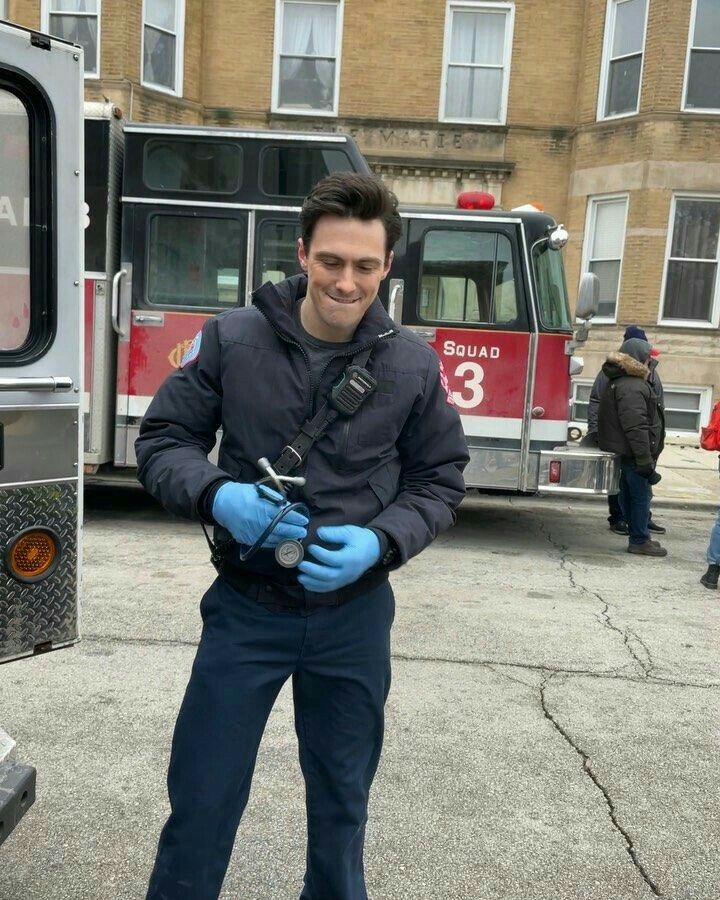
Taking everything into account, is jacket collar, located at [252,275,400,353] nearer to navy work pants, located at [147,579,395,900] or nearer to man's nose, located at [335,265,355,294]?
man's nose, located at [335,265,355,294]

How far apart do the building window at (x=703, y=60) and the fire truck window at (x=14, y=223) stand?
14.6 metres

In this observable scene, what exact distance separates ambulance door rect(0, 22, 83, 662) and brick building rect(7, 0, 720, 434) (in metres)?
13.2

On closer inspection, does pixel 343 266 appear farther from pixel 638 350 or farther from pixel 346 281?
pixel 638 350

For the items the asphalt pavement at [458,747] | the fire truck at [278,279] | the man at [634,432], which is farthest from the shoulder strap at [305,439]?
the man at [634,432]

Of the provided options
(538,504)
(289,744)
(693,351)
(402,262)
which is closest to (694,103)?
(693,351)

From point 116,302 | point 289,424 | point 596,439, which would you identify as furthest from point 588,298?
point 289,424

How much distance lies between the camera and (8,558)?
2.37 m

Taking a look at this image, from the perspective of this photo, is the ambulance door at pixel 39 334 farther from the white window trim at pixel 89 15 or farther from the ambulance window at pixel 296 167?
the white window trim at pixel 89 15

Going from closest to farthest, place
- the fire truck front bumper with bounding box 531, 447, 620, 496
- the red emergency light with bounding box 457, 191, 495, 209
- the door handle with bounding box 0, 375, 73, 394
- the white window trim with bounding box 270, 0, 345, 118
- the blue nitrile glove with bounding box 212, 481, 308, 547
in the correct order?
the blue nitrile glove with bounding box 212, 481, 308, 547 → the door handle with bounding box 0, 375, 73, 394 → the fire truck front bumper with bounding box 531, 447, 620, 496 → the red emergency light with bounding box 457, 191, 495, 209 → the white window trim with bounding box 270, 0, 345, 118

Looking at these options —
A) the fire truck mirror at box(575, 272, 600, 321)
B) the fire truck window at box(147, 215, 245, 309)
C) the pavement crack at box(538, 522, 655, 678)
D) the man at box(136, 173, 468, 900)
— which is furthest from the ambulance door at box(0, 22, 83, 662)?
the fire truck mirror at box(575, 272, 600, 321)

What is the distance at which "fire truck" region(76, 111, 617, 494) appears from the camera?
6.86 m

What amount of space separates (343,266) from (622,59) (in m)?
15.1

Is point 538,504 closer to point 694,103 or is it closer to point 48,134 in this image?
point 48,134

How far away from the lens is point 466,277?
7.18 m
